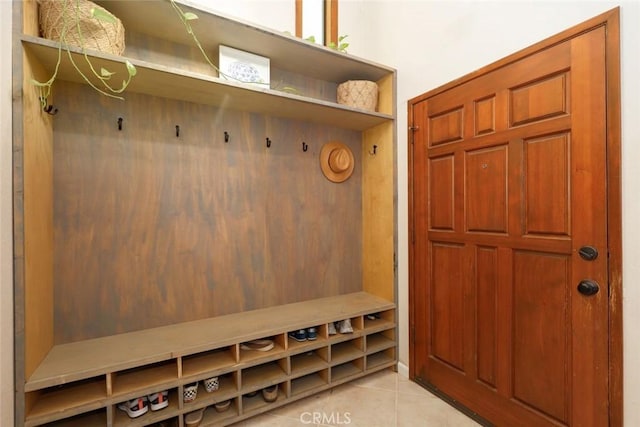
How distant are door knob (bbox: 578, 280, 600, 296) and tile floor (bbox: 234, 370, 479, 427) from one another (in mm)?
933

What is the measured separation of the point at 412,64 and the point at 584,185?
4.20 feet

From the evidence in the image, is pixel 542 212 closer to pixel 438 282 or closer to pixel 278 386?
pixel 438 282

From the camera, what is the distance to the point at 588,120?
1206mm

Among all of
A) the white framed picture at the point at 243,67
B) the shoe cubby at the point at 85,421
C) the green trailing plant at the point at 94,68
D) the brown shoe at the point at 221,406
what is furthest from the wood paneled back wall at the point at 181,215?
the brown shoe at the point at 221,406

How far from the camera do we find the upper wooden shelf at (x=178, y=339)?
126cm

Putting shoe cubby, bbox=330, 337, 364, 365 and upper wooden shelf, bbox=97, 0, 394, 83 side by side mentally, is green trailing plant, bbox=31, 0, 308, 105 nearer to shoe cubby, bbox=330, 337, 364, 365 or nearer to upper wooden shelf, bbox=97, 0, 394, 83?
upper wooden shelf, bbox=97, 0, 394, 83

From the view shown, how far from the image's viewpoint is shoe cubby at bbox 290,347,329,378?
1.75 m

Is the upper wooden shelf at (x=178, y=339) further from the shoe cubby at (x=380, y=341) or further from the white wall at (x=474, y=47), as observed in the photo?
the white wall at (x=474, y=47)

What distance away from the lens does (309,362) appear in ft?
6.05

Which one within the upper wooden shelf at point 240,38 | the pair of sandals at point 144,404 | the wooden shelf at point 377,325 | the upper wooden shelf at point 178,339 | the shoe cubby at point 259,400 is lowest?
the shoe cubby at point 259,400

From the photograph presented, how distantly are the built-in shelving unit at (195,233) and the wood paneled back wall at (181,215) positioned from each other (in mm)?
11

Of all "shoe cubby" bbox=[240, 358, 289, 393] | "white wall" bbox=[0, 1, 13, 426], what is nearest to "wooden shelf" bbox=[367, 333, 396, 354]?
"shoe cubby" bbox=[240, 358, 289, 393]

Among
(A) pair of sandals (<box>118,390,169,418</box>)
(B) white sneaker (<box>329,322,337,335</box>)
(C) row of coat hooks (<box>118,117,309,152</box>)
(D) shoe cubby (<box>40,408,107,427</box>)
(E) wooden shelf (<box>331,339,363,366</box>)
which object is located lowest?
(D) shoe cubby (<box>40,408,107,427</box>)

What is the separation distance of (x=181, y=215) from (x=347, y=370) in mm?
1464
